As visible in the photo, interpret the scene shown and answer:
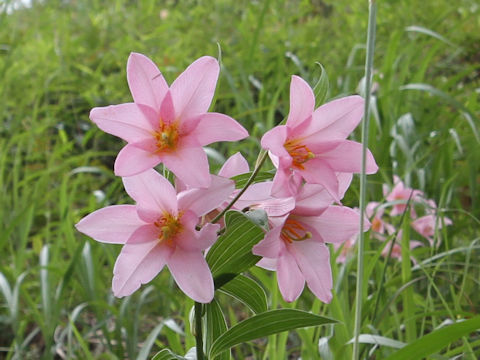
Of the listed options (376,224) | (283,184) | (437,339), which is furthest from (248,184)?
(376,224)

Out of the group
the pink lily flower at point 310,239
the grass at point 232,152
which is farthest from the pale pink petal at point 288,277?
the grass at point 232,152

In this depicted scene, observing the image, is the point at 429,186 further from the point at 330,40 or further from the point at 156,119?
the point at 330,40

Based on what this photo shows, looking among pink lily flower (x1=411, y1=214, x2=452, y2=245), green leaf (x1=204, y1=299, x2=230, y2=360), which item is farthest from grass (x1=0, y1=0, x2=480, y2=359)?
green leaf (x1=204, y1=299, x2=230, y2=360)

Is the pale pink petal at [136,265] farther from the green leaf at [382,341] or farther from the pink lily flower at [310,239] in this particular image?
the green leaf at [382,341]

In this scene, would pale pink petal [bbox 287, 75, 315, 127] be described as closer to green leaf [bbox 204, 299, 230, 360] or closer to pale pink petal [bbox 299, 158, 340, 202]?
pale pink petal [bbox 299, 158, 340, 202]

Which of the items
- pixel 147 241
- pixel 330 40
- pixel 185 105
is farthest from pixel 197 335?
pixel 330 40

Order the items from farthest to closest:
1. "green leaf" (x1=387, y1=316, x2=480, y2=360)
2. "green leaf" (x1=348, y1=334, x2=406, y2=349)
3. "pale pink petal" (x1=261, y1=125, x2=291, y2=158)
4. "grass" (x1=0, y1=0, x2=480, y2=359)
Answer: "grass" (x1=0, y1=0, x2=480, y2=359)
"green leaf" (x1=348, y1=334, x2=406, y2=349)
"green leaf" (x1=387, y1=316, x2=480, y2=360)
"pale pink petal" (x1=261, y1=125, x2=291, y2=158)
